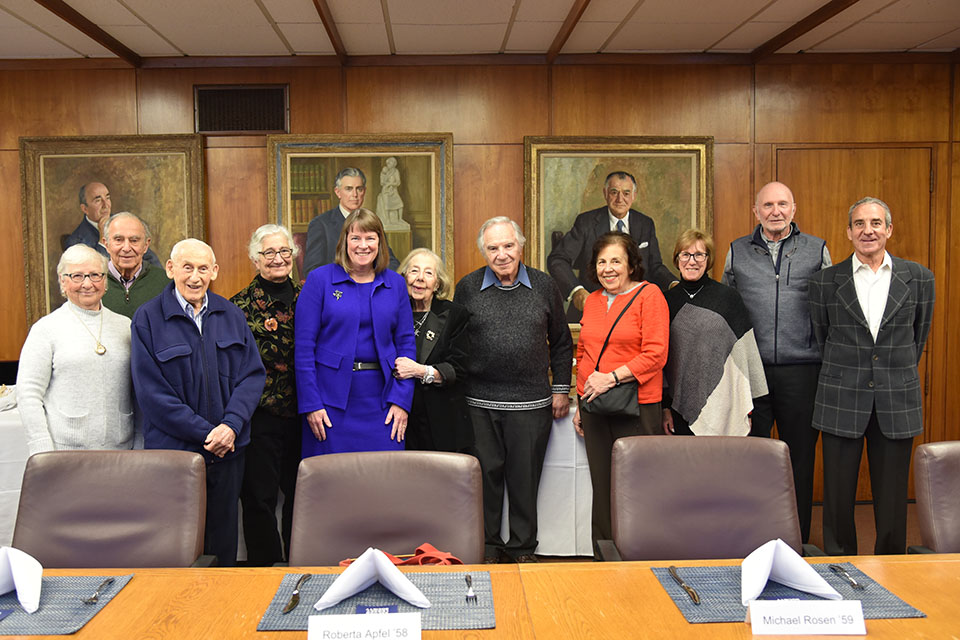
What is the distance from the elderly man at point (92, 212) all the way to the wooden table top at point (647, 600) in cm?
388

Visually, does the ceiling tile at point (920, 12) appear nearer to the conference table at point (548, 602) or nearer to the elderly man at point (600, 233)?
the elderly man at point (600, 233)

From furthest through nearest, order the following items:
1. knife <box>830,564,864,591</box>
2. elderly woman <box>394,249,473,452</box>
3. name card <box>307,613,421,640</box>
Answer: elderly woman <box>394,249,473,452</box> < knife <box>830,564,864,591</box> < name card <box>307,613,421,640</box>

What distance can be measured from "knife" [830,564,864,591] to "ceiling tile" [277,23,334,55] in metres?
3.62

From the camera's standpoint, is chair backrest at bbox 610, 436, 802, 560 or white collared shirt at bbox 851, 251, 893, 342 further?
white collared shirt at bbox 851, 251, 893, 342

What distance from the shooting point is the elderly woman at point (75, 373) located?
2.41 metres

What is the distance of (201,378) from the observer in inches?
97.0

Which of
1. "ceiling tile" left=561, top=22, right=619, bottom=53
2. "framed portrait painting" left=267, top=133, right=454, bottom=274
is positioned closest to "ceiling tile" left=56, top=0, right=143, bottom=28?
"framed portrait painting" left=267, top=133, right=454, bottom=274

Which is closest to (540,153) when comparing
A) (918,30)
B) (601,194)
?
(601,194)

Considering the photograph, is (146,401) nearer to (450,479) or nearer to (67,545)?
(67,545)

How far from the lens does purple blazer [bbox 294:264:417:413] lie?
2.79 meters

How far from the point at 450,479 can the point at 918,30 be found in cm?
414

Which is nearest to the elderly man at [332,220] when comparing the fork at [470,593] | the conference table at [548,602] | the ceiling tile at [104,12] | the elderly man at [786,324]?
the ceiling tile at [104,12]

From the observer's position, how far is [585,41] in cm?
419

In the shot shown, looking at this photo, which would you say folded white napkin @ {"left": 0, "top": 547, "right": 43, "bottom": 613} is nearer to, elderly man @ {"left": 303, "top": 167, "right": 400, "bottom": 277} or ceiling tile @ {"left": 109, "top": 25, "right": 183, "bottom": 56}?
elderly man @ {"left": 303, "top": 167, "right": 400, "bottom": 277}
